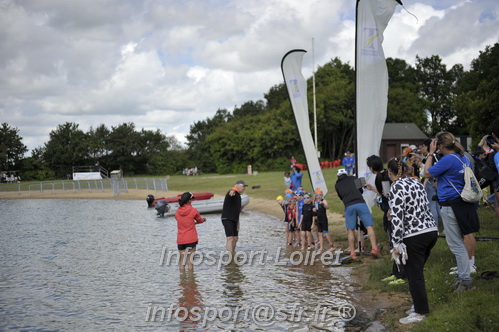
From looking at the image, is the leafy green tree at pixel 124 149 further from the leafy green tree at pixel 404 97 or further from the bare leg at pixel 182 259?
the bare leg at pixel 182 259

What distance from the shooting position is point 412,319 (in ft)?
21.7

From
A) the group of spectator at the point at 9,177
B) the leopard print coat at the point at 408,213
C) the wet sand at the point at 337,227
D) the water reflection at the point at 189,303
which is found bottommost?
the water reflection at the point at 189,303

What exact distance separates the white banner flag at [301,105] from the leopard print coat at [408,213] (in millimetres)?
8004

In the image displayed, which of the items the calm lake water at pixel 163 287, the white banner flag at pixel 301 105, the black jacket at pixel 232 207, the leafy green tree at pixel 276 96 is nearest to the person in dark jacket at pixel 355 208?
the calm lake water at pixel 163 287

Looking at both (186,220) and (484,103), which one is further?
(484,103)

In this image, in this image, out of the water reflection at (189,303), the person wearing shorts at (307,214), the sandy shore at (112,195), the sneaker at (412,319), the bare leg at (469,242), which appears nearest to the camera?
the sneaker at (412,319)

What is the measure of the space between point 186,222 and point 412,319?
5.85 m

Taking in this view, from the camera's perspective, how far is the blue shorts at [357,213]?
11.1 meters

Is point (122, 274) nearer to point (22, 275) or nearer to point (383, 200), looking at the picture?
point (22, 275)

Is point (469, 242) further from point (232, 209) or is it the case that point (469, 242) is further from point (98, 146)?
point (98, 146)

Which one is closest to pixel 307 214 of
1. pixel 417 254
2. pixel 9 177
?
pixel 417 254

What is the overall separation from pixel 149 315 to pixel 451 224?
5.27 meters

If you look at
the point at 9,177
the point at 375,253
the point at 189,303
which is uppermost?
the point at 9,177

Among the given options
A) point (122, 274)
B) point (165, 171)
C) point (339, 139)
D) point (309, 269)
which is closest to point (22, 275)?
point (122, 274)
